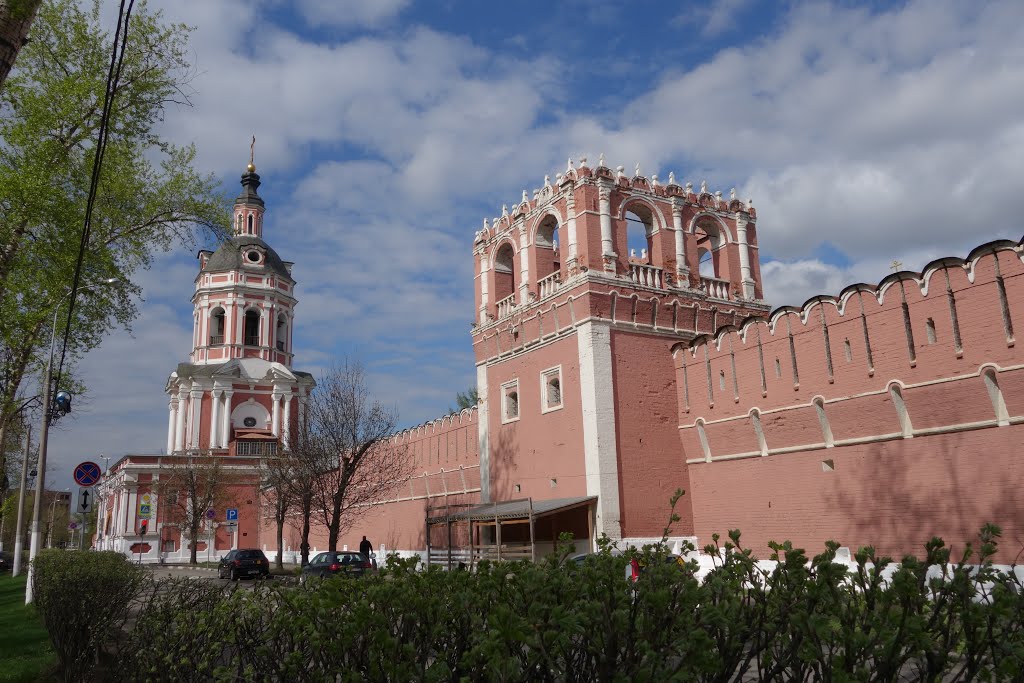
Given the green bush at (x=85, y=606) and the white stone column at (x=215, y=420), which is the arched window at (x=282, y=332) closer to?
the white stone column at (x=215, y=420)

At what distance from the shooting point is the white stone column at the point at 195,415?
49.5 meters

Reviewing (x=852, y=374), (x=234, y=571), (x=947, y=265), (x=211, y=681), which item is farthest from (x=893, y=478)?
(x=234, y=571)

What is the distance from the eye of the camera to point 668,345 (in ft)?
71.5

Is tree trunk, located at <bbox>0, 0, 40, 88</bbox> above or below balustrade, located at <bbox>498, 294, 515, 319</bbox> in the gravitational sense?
below

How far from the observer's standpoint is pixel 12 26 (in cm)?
709

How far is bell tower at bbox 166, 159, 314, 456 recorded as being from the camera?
163ft

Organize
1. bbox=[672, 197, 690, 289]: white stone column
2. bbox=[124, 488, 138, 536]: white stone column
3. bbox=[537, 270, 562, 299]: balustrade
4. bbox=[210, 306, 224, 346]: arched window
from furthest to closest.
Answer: bbox=[210, 306, 224, 346]: arched window → bbox=[124, 488, 138, 536]: white stone column → bbox=[672, 197, 690, 289]: white stone column → bbox=[537, 270, 562, 299]: balustrade

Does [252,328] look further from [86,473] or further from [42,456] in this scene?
[86,473]

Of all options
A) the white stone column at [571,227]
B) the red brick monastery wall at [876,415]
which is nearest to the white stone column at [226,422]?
the white stone column at [571,227]

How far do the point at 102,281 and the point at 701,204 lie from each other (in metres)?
16.6

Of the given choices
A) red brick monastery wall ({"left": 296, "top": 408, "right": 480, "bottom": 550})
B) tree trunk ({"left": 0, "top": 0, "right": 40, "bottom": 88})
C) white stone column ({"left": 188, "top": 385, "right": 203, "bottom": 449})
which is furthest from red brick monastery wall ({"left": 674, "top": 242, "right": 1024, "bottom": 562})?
white stone column ({"left": 188, "top": 385, "right": 203, "bottom": 449})

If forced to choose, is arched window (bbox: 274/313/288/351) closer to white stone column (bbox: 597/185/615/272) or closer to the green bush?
white stone column (bbox: 597/185/615/272)

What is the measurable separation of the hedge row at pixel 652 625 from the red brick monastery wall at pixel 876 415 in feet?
39.4

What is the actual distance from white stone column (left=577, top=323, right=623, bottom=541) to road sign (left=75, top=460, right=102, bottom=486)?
37.9 feet
